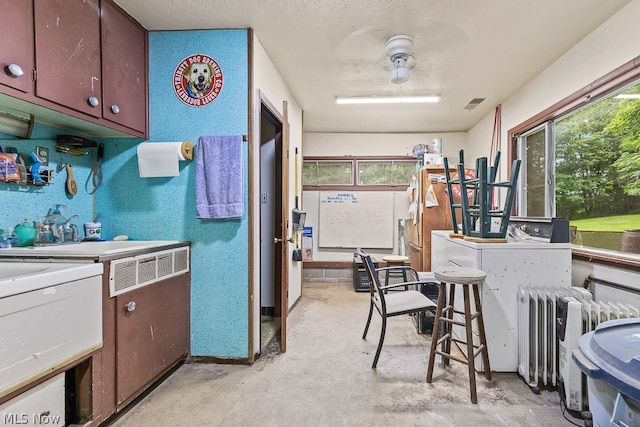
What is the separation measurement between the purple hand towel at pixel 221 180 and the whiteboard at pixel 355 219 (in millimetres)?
3063

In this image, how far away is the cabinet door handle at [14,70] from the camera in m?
1.43

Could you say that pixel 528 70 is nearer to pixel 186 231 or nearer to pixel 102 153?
pixel 186 231

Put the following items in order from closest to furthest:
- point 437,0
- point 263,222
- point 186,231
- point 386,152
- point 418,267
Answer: point 437,0
point 186,231
point 263,222
point 418,267
point 386,152

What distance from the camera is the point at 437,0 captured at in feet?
6.56

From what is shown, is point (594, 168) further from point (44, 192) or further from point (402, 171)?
point (44, 192)

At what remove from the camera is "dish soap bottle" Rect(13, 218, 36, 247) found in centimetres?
186

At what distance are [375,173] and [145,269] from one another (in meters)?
4.11

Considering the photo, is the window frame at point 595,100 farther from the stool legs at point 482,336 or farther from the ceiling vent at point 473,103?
the stool legs at point 482,336

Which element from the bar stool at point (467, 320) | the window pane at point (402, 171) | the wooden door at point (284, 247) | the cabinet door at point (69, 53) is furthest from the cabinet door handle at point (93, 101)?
the window pane at point (402, 171)

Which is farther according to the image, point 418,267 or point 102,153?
point 418,267

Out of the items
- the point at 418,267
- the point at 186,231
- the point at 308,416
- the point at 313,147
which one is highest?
the point at 313,147

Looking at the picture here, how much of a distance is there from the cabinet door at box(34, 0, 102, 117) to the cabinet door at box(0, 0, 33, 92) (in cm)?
4

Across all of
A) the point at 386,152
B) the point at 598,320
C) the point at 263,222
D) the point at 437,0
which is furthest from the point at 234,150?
the point at 386,152

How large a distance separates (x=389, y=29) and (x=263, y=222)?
229 cm
